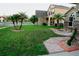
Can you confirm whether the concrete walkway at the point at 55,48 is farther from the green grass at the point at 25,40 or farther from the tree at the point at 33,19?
the tree at the point at 33,19

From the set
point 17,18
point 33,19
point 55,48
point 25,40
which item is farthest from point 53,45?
point 17,18

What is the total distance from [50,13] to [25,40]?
851mm

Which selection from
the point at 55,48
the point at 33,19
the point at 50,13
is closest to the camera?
the point at 55,48

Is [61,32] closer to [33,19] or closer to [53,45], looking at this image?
[53,45]

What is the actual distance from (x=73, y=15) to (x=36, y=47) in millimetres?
1095

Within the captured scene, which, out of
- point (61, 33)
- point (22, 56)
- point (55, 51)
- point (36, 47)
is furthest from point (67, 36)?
point (22, 56)

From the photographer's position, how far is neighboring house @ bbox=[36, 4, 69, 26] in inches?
150

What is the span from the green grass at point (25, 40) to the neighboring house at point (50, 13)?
0.17 meters

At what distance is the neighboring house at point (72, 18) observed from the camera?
12.4ft

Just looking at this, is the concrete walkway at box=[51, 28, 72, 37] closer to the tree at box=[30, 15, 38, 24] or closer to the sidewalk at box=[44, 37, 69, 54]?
the sidewalk at box=[44, 37, 69, 54]

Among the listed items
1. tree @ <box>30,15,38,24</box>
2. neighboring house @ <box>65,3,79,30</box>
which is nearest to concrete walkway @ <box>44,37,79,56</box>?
neighboring house @ <box>65,3,79,30</box>

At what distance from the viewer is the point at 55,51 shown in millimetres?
3629

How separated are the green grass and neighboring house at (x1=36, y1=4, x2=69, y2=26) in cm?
17

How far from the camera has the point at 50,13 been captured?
3.96 metres
